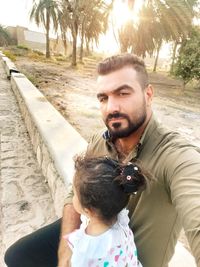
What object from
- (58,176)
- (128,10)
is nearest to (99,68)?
(58,176)

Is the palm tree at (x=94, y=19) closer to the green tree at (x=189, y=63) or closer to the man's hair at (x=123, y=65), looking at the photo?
the green tree at (x=189, y=63)

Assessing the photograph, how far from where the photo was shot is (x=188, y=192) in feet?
3.56

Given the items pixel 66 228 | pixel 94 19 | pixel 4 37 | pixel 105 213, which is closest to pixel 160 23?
pixel 94 19

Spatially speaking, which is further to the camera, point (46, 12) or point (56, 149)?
point (46, 12)

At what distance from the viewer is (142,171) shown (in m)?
1.23

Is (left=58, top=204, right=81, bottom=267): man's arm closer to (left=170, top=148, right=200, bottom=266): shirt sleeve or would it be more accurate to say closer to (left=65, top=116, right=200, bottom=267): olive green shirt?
(left=65, top=116, right=200, bottom=267): olive green shirt

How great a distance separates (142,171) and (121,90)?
0.61 m

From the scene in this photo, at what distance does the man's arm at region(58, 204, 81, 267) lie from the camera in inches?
64.9

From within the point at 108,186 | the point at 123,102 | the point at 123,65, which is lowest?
the point at 108,186

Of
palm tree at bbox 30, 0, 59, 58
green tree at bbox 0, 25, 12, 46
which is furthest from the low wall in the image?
green tree at bbox 0, 25, 12, 46

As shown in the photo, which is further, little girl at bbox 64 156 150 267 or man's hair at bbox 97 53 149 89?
man's hair at bbox 97 53 149 89

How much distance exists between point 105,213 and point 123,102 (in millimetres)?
693

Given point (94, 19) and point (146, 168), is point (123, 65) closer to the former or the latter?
point (146, 168)

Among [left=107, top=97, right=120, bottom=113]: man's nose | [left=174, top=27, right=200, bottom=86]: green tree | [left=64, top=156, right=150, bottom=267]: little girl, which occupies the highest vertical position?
[left=107, top=97, right=120, bottom=113]: man's nose
